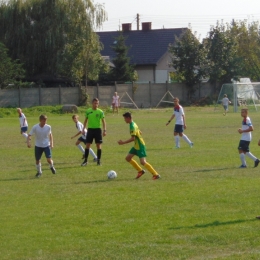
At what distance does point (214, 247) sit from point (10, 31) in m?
51.2

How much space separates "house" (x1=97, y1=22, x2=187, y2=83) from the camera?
72562mm

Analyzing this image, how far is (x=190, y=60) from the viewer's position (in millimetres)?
61750

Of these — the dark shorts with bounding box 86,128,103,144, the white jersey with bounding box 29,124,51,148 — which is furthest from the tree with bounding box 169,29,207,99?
the white jersey with bounding box 29,124,51,148

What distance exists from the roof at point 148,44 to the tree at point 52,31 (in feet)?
51.2

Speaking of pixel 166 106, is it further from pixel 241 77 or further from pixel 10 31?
pixel 10 31

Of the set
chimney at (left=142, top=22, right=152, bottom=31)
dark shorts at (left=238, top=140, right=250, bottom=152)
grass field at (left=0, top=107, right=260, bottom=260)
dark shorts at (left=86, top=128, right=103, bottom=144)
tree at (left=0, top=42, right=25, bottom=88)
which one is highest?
chimney at (left=142, top=22, right=152, bottom=31)

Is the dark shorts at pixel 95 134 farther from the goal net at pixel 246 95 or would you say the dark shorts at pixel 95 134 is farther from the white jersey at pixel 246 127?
the goal net at pixel 246 95

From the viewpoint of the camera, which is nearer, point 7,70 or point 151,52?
point 7,70

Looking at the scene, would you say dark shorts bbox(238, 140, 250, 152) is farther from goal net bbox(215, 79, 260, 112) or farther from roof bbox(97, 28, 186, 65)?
roof bbox(97, 28, 186, 65)

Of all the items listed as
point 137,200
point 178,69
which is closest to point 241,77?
point 178,69

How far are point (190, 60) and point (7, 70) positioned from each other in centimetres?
1838

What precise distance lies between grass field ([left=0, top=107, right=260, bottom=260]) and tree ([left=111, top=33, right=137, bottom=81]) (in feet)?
134

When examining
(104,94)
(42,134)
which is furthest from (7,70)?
(42,134)

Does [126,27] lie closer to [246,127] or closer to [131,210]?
[246,127]
